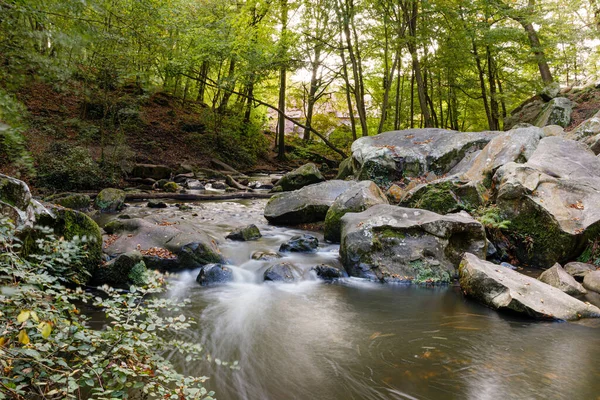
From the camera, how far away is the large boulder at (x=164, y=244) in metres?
6.19

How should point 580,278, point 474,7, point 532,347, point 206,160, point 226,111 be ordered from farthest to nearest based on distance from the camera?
point 226,111 < point 206,160 < point 474,7 < point 580,278 < point 532,347

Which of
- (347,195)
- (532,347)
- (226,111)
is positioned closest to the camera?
(532,347)

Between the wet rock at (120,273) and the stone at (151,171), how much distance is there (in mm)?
10274

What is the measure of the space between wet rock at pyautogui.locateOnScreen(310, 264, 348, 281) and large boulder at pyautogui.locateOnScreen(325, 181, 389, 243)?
189 centimetres

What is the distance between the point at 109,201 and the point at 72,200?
0.90 meters

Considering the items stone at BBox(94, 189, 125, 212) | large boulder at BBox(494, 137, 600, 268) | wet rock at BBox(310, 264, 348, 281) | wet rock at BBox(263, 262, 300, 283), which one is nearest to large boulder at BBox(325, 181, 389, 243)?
wet rock at BBox(310, 264, 348, 281)

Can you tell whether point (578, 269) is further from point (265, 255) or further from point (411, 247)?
point (265, 255)

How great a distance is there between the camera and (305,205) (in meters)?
9.73

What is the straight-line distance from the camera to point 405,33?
14641 mm

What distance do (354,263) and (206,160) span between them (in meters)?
14.7

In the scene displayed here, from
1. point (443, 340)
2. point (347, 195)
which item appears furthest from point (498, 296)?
point (347, 195)

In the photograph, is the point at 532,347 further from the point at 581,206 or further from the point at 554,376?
the point at 581,206

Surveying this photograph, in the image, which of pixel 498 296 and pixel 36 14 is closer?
pixel 36 14

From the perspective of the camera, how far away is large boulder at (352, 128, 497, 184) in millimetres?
11117
